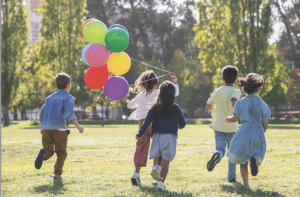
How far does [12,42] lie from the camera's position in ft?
105

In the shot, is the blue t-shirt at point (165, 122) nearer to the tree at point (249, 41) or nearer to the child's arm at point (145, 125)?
the child's arm at point (145, 125)

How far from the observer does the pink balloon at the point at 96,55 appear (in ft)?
21.6

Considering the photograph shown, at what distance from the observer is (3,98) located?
31859 millimetres

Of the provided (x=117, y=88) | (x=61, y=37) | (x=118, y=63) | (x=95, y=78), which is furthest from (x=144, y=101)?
(x=61, y=37)

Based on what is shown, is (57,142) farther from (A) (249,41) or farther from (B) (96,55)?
(A) (249,41)

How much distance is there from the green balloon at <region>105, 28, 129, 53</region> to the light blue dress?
2547 millimetres

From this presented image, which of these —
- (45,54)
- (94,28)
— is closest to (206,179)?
(94,28)

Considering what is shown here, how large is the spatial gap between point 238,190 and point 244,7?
2589cm

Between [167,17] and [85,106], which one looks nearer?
[85,106]

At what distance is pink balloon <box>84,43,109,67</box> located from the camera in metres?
6.59

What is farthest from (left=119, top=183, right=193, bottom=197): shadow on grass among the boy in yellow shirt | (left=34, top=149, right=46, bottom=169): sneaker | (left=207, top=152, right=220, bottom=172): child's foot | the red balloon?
the red balloon

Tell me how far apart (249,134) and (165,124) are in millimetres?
1108

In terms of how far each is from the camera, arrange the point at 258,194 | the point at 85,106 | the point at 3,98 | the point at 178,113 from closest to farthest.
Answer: the point at 258,194 < the point at 178,113 < the point at 3,98 < the point at 85,106

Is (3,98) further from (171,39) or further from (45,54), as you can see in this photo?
(171,39)
